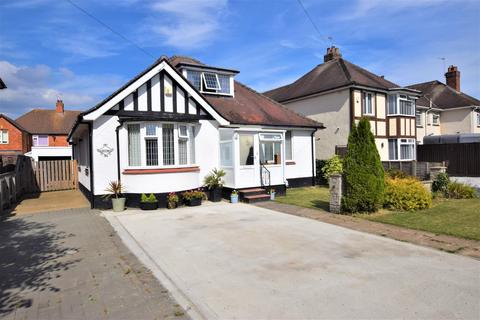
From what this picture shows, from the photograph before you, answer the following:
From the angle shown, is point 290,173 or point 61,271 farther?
point 290,173

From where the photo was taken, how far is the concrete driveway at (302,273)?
3.96m

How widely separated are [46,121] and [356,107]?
135ft

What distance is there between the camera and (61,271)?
5535mm

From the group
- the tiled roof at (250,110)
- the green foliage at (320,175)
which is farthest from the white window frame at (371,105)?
the green foliage at (320,175)

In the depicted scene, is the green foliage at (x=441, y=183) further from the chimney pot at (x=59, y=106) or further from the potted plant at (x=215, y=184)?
the chimney pot at (x=59, y=106)

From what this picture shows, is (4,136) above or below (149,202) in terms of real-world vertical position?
above

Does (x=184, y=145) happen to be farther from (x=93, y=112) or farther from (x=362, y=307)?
(x=362, y=307)

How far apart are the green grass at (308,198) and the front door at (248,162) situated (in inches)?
54.9

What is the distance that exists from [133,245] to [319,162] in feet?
44.5

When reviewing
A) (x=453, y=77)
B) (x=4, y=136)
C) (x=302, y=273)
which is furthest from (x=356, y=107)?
(x=4, y=136)

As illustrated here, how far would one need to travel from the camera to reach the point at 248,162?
46.7ft

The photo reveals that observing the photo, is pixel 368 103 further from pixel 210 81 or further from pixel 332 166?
pixel 210 81

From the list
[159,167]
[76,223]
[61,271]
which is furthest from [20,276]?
[159,167]

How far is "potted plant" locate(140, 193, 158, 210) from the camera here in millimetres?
11477
